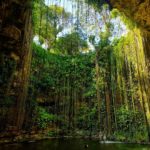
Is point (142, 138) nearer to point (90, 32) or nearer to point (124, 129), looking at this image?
point (124, 129)

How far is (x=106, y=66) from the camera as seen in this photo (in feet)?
40.7

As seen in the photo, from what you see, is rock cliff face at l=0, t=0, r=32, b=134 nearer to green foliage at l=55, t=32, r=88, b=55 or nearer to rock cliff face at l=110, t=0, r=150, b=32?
rock cliff face at l=110, t=0, r=150, b=32

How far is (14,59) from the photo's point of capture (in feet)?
28.7

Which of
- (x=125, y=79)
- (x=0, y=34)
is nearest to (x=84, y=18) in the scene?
(x=125, y=79)

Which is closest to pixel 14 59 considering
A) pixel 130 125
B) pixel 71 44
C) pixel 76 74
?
pixel 76 74

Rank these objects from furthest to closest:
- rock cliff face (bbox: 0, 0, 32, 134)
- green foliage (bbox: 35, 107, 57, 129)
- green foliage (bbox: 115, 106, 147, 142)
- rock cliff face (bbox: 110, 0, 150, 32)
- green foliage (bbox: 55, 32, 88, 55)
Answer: green foliage (bbox: 55, 32, 88, 55)
green foliage (bbox: 35, 107, 57, 129)
green foliage (bbox: 115, 106, 147, 142)
rock cliff face (bbox: 0, 0, 32, 134)
rock cliff face (bbox: 110, 0, 150, 32)

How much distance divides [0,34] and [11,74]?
1661 millimetres

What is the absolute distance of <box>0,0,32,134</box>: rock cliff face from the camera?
25.9 feet

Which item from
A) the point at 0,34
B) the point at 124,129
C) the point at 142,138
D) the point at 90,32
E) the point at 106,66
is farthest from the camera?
the point at 90,32

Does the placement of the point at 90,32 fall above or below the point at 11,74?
above

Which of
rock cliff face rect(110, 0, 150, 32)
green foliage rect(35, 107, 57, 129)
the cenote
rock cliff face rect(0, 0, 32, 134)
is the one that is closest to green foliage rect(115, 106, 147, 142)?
the cenote

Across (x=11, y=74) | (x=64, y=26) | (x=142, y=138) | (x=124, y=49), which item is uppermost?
(x=64, y=26)

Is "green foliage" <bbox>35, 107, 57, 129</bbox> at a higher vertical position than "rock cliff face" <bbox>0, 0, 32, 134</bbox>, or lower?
lower

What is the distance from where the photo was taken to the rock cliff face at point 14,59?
7883mm
